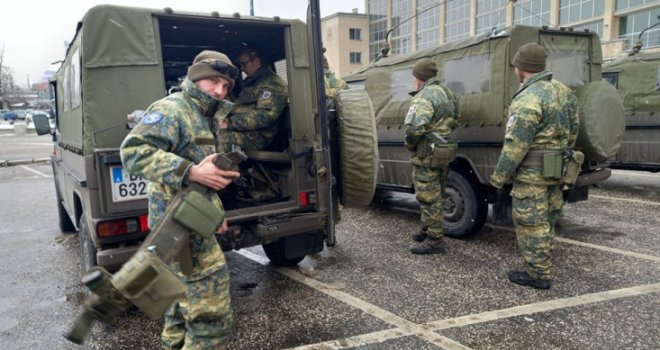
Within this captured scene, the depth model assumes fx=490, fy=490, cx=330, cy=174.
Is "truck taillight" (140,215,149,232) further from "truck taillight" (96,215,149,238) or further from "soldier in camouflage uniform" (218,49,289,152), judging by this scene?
"soldier in camouflage uniform" (218,49,289,152)

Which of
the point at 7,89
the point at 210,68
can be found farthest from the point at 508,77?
the point at 7,89

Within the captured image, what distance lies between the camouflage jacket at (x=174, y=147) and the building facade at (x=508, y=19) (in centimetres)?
1337

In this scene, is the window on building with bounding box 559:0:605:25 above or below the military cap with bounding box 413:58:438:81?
above

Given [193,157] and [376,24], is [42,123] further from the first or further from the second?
[376,24]

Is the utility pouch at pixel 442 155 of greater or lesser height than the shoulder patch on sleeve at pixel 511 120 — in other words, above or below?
below

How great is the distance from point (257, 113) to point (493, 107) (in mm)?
2525

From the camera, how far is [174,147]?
2527 millimetres

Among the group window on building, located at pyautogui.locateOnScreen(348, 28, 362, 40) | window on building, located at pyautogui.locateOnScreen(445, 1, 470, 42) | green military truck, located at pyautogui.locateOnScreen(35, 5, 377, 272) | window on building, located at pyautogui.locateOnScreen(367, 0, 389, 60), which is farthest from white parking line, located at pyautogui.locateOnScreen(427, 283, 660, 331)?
window on building, located at pyautogui.locateOnScreen(348, 28, 362, 40)

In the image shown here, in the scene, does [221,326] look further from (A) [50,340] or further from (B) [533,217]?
(B) [533,217]

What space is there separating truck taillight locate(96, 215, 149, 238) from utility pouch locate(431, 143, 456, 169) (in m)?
2.78

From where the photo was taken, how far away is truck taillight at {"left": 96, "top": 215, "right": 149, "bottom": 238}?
318 centimetres

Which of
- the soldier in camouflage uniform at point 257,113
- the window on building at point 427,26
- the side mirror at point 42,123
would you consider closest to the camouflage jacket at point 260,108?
the soldier in camouflage uniform at point 257,113

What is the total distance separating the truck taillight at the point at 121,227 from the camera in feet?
10.4

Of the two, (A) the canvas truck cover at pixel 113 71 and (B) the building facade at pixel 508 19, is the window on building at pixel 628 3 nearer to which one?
(B) the building facade at pixel 508 19
